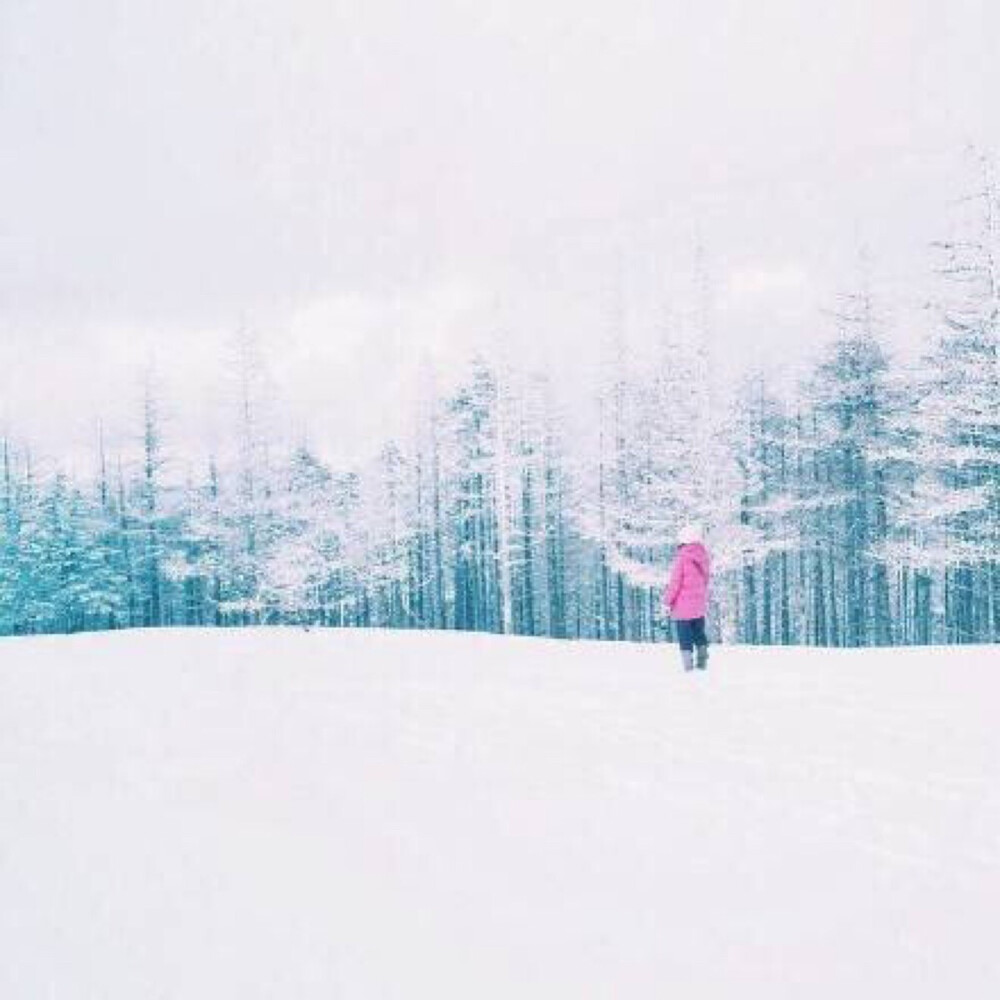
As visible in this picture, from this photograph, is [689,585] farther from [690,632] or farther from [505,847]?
[505,847]

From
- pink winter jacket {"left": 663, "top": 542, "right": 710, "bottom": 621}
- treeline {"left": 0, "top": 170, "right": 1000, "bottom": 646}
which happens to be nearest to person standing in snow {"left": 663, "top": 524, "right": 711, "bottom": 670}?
pink winter jacket {"left": 663, "top": 542, "right": 710, "bottom": 621}

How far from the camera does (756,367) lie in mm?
40625

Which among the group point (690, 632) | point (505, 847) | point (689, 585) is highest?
point (689, 585)

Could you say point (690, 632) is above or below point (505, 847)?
above

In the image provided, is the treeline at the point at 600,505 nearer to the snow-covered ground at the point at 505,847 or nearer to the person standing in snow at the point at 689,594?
the person standing in snow at the point at 689,594

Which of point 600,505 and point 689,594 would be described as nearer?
point 689,594

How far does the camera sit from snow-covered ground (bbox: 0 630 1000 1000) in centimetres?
385

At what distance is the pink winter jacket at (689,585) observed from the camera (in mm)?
12344

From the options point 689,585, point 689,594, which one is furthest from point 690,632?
point 689,585

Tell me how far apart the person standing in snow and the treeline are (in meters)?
12.3

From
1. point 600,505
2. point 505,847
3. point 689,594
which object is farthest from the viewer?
point 600,505

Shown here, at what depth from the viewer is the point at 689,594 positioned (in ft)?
40.6

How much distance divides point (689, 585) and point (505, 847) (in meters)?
7.70

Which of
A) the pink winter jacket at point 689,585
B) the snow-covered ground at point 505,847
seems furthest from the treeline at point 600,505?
the snow-covered ground at point 505,847
